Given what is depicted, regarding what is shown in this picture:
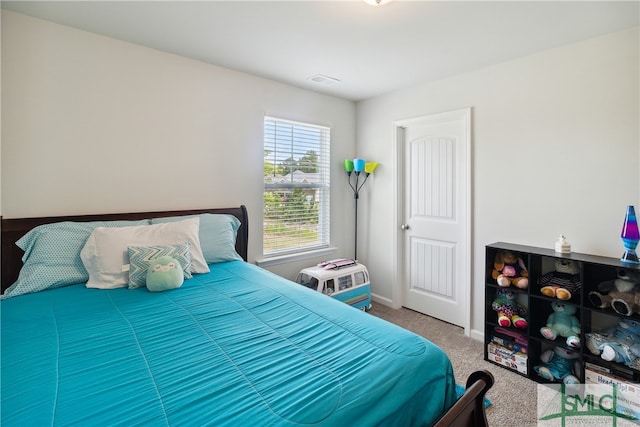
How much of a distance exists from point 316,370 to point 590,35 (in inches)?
110

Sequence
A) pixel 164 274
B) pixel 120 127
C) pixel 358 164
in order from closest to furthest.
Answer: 1. pixel 164 274
2. pixel 120 127
3. pixel 358 164

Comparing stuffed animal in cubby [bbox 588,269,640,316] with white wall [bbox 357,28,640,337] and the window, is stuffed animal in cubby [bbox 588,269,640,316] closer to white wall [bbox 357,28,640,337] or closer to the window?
white wall [bbox 357,28,640,337]

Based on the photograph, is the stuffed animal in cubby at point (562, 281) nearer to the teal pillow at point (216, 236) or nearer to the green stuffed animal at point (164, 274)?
the teal pillow at point (216, 236)

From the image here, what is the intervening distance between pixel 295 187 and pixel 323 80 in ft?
3.66

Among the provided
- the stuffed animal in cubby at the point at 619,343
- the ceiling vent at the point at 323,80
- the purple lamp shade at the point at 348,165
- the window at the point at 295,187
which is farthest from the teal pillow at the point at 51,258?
the stuffed animal in cubby at the point at 619,343

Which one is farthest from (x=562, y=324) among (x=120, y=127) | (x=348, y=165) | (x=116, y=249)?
(x=120, y=127)

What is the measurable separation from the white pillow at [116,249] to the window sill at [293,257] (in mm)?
957

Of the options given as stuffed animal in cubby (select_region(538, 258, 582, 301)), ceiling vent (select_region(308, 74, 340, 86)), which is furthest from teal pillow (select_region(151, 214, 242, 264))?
stuffed animal in cubby (select_region(538, 258, 582, 301))

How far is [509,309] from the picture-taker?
7.95 feet

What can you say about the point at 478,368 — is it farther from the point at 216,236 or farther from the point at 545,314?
the point at 216,236

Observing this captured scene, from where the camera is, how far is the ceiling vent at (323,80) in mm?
2948

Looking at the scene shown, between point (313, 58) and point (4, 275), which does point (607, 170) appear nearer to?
point (313, 58)

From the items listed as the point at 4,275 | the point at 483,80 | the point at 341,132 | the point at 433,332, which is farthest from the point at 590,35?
the point at 4,275

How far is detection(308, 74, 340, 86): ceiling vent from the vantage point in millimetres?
2948
